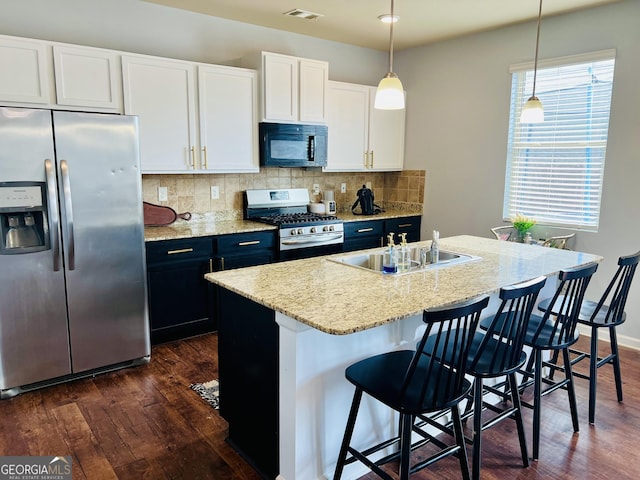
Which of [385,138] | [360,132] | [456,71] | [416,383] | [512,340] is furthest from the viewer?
[385,138]

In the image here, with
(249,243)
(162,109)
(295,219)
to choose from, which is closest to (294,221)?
(295,219)

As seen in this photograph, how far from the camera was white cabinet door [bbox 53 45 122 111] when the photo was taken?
10.5ft

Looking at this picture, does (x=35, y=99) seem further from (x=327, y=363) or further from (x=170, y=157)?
A: (x=327, y=363)

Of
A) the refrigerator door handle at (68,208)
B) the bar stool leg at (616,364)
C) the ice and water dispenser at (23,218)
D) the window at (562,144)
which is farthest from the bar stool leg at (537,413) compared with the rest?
the ice and water dispenser at (23,218)

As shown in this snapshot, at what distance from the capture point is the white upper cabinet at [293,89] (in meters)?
4.11

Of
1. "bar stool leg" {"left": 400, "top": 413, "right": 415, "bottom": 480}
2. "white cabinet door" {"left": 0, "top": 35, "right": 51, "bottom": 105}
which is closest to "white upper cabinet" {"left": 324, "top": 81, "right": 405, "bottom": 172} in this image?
"white cabinet door" {"left": 0, "top": 35, "right": 51, "bottom": 105}

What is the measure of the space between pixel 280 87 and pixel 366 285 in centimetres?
254

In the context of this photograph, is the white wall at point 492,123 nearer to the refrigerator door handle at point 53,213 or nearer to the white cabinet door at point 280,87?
the white cabinet door at point 280,87

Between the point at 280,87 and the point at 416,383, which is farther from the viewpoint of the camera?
the point at 280,87

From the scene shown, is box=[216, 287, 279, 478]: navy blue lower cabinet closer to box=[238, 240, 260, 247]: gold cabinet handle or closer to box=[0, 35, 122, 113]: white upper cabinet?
box=[238, 240, 260, 247]: gold cabinet handle

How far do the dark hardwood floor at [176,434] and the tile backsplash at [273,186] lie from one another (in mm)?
1571

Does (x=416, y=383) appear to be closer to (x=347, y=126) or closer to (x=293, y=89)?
(x=293, y=89)

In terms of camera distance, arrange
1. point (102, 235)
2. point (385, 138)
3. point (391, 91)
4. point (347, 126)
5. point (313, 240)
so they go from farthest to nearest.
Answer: point (385, 138) → point (347, 126) → point (313, 240) → point (102, 235) → point (391, 91)

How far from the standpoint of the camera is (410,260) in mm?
2902
